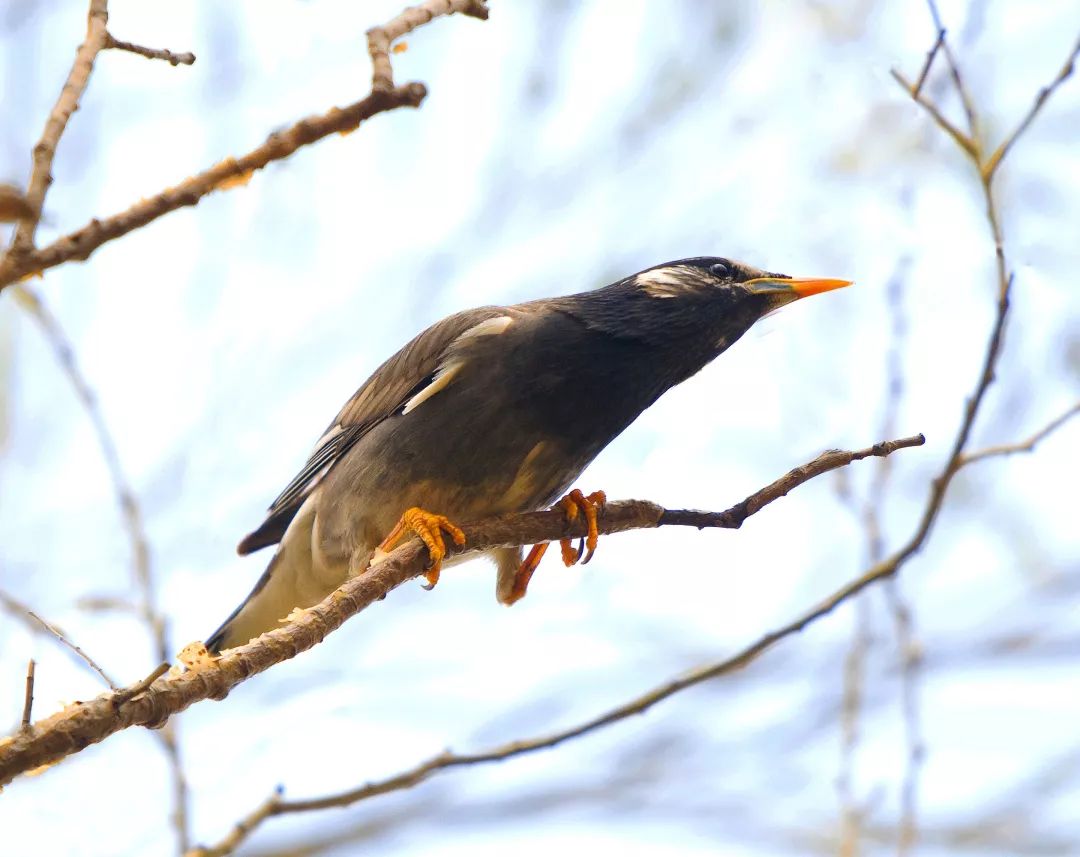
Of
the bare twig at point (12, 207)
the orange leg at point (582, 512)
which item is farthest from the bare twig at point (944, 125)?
the bare twig at point (12, 207)

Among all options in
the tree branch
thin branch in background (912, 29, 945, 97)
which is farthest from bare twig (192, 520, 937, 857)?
thin branch in background (912, 29, 945, 97)

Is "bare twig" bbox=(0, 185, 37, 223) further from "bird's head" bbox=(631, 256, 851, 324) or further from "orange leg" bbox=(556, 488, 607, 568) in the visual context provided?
"bird's head" bbox=(631, 256, 851, 324)

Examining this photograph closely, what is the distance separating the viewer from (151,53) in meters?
2.15

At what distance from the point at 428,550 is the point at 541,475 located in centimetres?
62

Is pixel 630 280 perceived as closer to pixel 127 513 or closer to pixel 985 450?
pixel 985 450

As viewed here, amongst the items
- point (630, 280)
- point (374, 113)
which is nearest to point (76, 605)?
point (630, 280)

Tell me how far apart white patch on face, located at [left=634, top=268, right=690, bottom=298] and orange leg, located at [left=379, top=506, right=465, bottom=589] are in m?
1.40

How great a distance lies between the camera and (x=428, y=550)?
12.3 ft

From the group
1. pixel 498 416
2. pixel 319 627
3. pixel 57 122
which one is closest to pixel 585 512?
pixel 498 416

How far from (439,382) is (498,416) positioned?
0.29 m

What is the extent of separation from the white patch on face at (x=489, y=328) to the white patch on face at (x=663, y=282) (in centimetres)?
67

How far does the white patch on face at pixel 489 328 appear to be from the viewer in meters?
4.39

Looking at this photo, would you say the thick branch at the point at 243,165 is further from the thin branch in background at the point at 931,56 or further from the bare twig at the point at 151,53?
the thin branch in background at the point at 931,56

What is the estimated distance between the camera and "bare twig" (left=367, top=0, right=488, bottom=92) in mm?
2045
